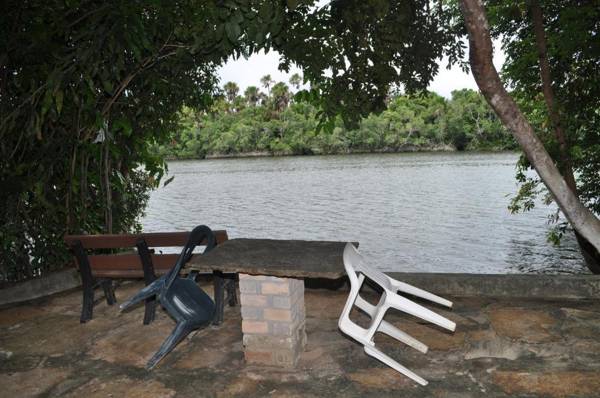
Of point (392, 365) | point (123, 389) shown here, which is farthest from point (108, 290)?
point (392, 365)

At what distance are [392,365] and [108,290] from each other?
311 cm

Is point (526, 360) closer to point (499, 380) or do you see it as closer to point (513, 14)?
point (499, 380)

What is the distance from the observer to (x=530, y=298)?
4.63 metres

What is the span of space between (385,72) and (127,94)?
3.27 meters

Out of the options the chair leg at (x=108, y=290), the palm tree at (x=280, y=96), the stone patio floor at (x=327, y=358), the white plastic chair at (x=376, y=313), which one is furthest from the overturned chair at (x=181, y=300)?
the palm tree at (x=280, y=96)

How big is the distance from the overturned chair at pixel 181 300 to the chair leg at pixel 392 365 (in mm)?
1358

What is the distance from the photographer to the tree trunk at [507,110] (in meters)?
3.49

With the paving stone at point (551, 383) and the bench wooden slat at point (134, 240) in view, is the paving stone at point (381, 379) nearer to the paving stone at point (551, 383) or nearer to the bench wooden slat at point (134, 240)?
the paving stone at point (551, 383)

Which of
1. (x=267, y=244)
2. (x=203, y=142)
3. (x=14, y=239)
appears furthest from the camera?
(x=203, y=142)

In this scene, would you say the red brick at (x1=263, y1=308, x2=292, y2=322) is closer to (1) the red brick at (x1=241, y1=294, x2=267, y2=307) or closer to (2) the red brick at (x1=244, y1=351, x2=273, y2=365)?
(1) the red brick at (x1=241, y1=294, x2=267, y2=307)

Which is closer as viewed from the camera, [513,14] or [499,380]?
[499,380]

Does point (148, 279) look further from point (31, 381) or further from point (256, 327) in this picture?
point (256, 327)

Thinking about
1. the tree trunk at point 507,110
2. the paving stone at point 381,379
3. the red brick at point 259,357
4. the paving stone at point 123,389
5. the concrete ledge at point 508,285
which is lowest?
the paving stone at point 123,389

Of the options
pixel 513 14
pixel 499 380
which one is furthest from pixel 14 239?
pixel 513 14
